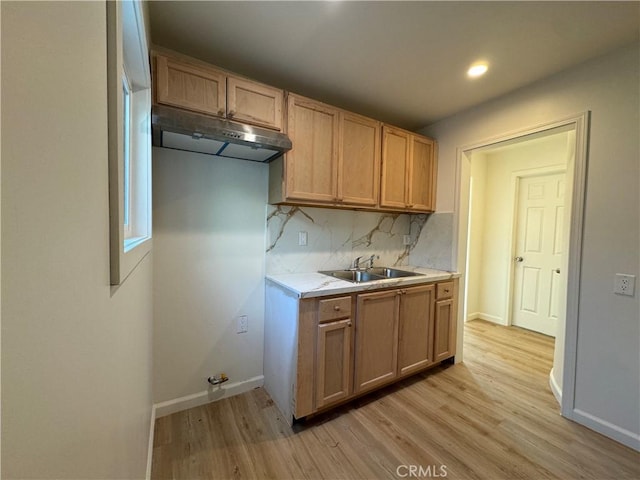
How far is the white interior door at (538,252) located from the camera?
3.40 m

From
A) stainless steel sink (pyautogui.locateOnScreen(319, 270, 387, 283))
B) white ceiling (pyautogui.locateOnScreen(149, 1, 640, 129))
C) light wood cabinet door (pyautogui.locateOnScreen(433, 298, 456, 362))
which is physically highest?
white ceiling (pyautogui.locateOnScreen(149, 1, 640, 129))

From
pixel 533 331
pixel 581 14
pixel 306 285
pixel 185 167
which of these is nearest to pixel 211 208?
pixel 185 167

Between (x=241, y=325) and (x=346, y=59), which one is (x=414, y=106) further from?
(x=241, y=325)

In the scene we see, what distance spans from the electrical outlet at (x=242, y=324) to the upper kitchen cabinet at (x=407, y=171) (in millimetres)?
1565

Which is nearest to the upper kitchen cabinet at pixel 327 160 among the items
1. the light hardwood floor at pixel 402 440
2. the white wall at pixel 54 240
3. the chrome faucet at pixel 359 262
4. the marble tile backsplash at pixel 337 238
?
the marble tile backsplash at pixel 337 238

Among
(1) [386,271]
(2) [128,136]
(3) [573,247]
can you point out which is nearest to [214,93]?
(2) [128,136]

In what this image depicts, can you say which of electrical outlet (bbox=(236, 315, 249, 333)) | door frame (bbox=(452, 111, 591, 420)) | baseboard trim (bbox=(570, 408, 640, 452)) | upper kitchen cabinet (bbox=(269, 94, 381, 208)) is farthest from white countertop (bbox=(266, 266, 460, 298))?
baseboard trim (bbox=(570, 408, 640, 452))

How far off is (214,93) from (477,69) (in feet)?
6.08

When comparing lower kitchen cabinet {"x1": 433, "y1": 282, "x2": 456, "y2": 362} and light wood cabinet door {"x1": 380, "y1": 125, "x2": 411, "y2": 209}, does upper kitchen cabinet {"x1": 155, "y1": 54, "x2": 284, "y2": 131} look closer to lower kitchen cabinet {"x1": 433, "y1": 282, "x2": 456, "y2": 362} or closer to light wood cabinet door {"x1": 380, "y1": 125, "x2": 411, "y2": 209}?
light wood cabinet door {"x1": 380, "y1": 125, "x2": 411, "y2": 209}

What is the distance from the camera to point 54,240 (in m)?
0.33

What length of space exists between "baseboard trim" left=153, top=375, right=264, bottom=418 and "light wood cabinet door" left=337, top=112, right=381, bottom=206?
5.53ft

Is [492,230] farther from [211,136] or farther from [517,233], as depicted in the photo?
[211,136]

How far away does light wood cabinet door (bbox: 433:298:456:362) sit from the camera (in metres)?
2.52

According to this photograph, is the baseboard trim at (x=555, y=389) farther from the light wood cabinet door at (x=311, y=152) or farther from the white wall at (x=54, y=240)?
the white wall at (x=54, y=240)
